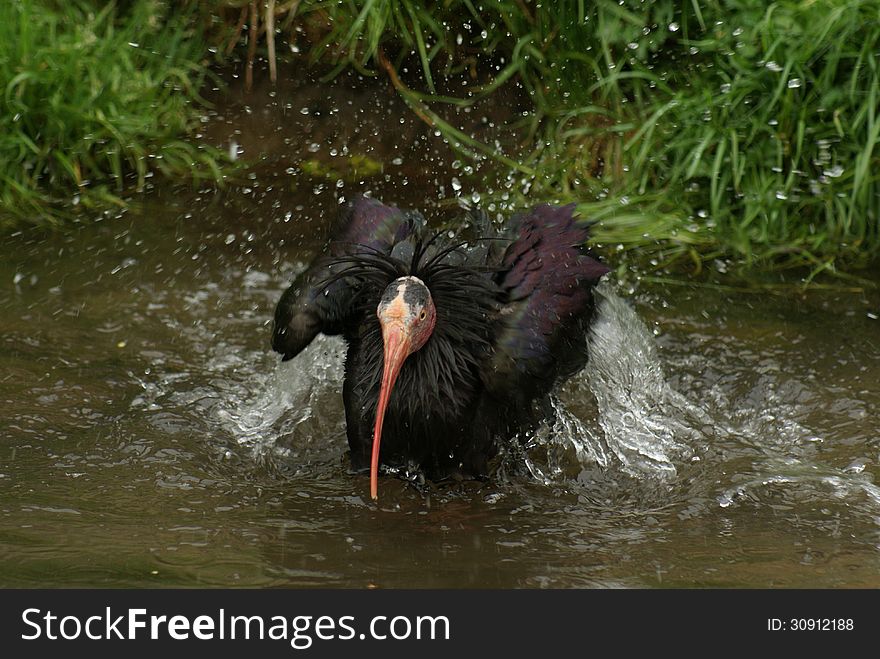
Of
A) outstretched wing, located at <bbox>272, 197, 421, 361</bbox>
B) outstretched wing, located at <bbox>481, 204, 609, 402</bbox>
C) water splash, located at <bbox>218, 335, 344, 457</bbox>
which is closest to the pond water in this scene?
water splash, located at <bbox>218, 335, 344, 457</bbox>

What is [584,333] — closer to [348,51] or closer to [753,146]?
[753,146]

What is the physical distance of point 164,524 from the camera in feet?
11.1

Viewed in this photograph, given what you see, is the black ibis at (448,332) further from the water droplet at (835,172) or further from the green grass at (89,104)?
the green grass at (89,104)

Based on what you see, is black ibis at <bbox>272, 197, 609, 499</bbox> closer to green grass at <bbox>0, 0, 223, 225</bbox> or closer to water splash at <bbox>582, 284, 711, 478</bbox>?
water splash at <bbox>582, 284, 711, 478</bbox>

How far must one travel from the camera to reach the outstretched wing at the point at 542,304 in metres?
3.77

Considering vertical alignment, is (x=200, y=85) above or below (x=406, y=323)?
above

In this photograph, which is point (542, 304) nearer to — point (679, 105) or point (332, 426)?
point (332, 426)

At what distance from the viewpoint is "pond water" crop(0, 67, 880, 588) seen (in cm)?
326

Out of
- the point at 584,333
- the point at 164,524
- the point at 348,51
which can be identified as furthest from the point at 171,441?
the point at 348,51

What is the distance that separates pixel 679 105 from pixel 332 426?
2.12 m

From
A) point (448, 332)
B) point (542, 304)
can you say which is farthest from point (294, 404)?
point (542, 304)

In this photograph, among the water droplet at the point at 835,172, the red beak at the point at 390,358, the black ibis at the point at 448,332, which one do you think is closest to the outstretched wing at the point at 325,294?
the black ibis at the point at 448,332

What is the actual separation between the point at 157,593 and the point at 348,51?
355cm

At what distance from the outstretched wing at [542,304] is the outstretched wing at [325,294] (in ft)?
1.40
